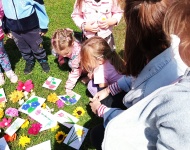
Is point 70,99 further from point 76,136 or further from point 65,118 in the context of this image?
point 76,136

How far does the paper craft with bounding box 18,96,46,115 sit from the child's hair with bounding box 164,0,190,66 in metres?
2.35

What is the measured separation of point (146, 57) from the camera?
62.9 inches

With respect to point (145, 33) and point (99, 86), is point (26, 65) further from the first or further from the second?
point (145, 33)

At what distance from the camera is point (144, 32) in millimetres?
1496

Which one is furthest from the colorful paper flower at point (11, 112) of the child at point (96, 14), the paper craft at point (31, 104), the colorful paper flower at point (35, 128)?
the child at point (96, 14)

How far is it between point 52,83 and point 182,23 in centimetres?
262

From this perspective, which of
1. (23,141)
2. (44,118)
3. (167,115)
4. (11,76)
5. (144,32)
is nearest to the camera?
(167,115)

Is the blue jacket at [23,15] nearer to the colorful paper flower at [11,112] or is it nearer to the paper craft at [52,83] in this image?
the paper craft at [52,83]

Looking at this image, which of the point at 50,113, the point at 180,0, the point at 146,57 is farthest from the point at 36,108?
the point at 180,0

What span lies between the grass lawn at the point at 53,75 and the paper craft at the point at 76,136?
5 centimetres

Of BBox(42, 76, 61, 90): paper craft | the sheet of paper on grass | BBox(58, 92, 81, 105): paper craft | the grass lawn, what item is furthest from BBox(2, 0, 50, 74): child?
the sheet of paper on grass

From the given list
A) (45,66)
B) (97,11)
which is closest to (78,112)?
(45,66)

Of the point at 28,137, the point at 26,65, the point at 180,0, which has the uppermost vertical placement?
the point at 180,0

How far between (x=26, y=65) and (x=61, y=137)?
4.41ft
